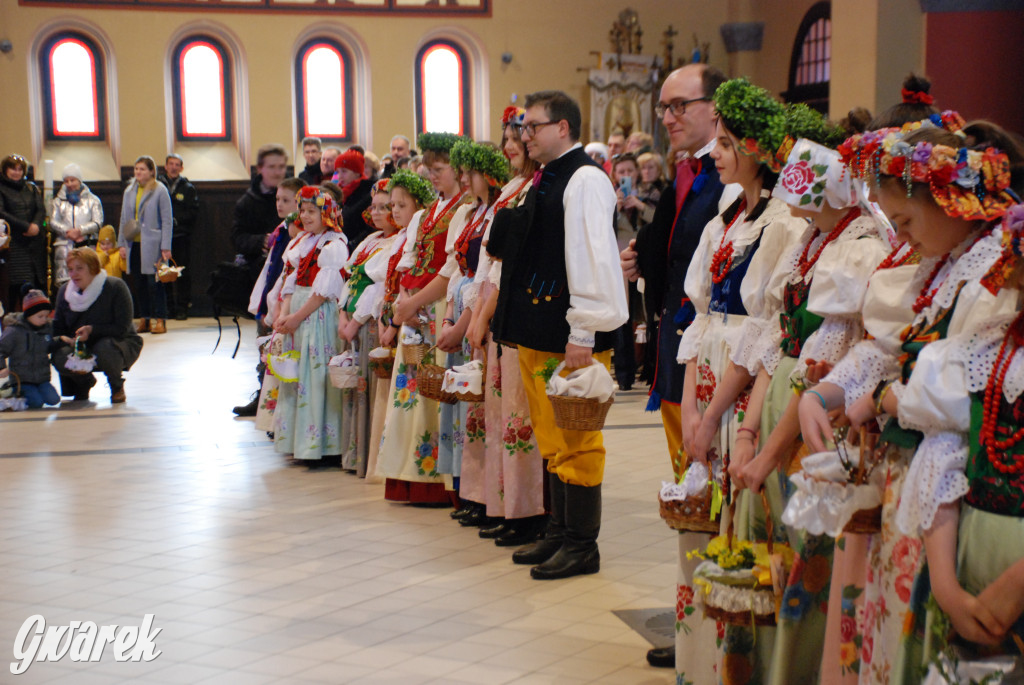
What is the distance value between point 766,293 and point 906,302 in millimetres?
480

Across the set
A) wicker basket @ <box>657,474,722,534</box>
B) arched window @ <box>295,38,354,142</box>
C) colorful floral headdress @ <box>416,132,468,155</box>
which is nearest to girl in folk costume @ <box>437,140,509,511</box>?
colorful floral headdress @ <box>416,132,468,155</box>

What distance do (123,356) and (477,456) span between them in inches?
174

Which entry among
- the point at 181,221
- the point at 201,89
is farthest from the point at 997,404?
the point at 201,89

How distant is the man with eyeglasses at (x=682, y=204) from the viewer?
132 inches

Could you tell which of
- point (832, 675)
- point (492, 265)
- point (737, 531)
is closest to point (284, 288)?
point (492, 265)

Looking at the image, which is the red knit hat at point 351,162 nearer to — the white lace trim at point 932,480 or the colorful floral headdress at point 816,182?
the colorful floral headdress at point 816,182

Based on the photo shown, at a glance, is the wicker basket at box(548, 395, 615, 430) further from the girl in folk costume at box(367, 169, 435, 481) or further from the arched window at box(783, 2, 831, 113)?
the arched window at box(783, 2, 831, 113)

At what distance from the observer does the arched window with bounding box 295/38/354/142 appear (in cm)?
1570

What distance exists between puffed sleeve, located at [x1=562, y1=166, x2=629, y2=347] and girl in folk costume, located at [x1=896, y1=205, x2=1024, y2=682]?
189cm

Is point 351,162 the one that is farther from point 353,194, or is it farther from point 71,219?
point 71,219

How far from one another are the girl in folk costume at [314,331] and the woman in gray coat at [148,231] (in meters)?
7.18

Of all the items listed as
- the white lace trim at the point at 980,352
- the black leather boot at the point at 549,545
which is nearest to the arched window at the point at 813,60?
the black leather boot at the point at 549,545

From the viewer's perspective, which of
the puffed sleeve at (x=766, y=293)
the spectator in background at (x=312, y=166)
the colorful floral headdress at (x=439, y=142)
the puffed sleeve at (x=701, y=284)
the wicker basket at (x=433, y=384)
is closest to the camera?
the puffed sleeve at (x=766, y=293)

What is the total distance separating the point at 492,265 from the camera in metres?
4.64
